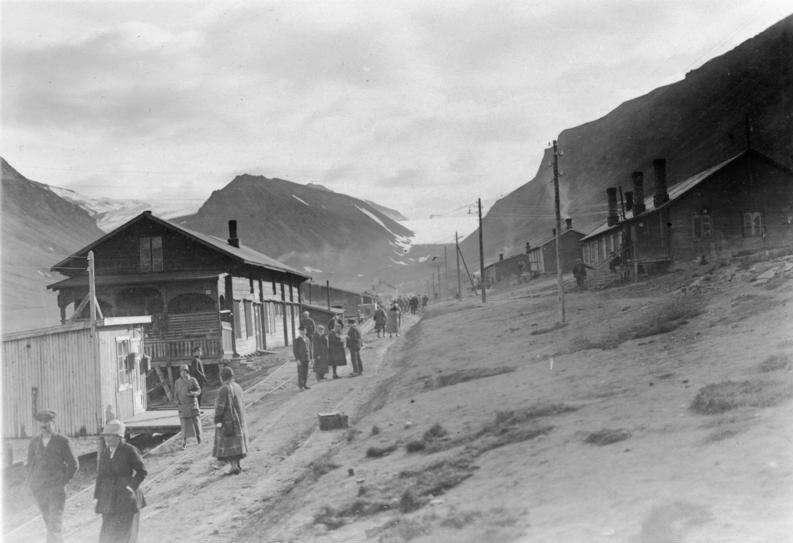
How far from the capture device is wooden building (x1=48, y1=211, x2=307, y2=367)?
105 ft

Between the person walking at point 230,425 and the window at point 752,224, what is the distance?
107 ft

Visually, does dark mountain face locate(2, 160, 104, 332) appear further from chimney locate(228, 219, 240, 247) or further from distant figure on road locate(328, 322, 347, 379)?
distant figure on road locate(328, 322, 347, 379)

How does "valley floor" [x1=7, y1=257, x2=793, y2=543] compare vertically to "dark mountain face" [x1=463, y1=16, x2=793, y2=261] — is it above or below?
below

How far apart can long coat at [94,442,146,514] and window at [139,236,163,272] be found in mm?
27703

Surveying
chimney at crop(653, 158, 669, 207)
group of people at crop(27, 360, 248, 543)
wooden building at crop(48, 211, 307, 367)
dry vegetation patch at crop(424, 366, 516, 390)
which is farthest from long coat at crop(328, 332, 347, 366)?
chimney at crop(653, 158, 669, 207)

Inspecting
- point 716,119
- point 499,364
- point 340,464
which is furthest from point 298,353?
point 716,119

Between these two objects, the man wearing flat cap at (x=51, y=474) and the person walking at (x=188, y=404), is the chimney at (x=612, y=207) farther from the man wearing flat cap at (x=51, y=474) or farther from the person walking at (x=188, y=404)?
the man wearing flat cap at (x=51, y=474)

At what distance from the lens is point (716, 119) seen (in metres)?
156

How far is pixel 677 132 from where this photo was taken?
535ft

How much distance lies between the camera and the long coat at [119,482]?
25.2ft

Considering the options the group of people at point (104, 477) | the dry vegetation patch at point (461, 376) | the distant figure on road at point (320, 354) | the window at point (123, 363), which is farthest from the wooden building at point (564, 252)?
the group of people at point (104, 477)

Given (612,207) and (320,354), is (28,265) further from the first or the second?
(320,354)

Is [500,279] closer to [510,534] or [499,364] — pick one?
[499,364]

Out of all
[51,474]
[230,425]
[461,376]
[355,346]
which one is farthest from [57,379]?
[461,376]
